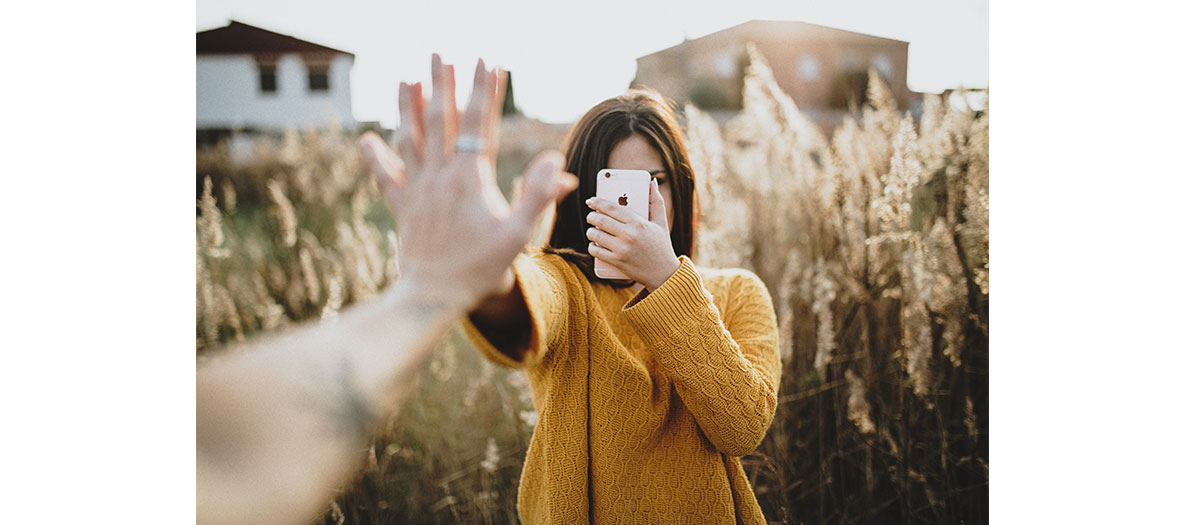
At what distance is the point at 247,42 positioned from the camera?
1318 millimetres

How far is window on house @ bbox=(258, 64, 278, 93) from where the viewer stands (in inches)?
54.8

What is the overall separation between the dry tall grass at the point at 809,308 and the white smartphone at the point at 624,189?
590mm

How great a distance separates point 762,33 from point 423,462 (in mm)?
1315

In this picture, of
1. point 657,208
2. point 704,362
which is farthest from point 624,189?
point 704,362

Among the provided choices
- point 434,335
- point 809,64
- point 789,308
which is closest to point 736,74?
point 809,64

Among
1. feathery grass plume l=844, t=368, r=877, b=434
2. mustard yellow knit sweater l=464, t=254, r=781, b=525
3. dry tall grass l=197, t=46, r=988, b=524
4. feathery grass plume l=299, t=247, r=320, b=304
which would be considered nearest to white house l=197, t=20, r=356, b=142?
dry tall grass l=197, t=46, r=988, b=524

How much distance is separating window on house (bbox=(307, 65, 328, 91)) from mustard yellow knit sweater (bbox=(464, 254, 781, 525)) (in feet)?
2.95

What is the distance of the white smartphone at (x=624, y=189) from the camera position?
2.77ft

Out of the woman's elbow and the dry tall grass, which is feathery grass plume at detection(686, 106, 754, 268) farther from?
the woman's elbow

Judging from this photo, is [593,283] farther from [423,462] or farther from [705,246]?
[423,462]

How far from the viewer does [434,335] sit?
1.46 feet

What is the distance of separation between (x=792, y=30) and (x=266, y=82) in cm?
124
